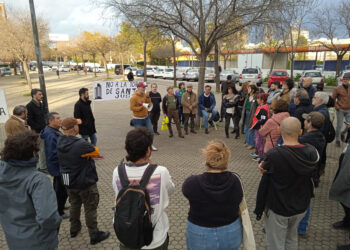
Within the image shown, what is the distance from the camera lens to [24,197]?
2.19m

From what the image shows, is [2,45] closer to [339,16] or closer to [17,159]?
[17,159]

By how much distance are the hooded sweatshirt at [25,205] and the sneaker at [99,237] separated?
1.31 m

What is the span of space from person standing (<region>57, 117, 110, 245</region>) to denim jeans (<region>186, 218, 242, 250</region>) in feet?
5.50

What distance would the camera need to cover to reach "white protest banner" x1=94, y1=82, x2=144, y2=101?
8941 millimetres

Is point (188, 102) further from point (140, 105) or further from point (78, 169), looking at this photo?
point (78, 169)

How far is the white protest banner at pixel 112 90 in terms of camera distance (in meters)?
8.94

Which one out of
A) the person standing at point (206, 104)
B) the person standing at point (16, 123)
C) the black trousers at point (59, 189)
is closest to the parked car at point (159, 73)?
Answer: the person standing at point (206, 104)

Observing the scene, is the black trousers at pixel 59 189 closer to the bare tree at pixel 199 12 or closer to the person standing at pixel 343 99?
the bare tree at pixel 199 12

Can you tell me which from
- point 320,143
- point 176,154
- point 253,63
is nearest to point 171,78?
point 253,63

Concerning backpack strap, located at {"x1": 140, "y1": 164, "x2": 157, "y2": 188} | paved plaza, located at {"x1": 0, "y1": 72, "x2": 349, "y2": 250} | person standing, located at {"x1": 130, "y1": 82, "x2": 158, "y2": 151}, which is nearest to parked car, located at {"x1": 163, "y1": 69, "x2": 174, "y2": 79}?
paved plaza, located at {"x1": 0, "y1": 72, "x2": 349, "y2": 250}

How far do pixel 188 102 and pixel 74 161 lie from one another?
235 inches

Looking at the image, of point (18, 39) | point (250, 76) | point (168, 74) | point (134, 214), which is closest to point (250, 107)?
point (134, 214)

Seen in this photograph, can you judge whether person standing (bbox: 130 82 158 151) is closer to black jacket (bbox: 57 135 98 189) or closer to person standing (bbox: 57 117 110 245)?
person standing (bbox: 57 117 110 245)

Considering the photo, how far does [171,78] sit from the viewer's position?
35.7 meters
